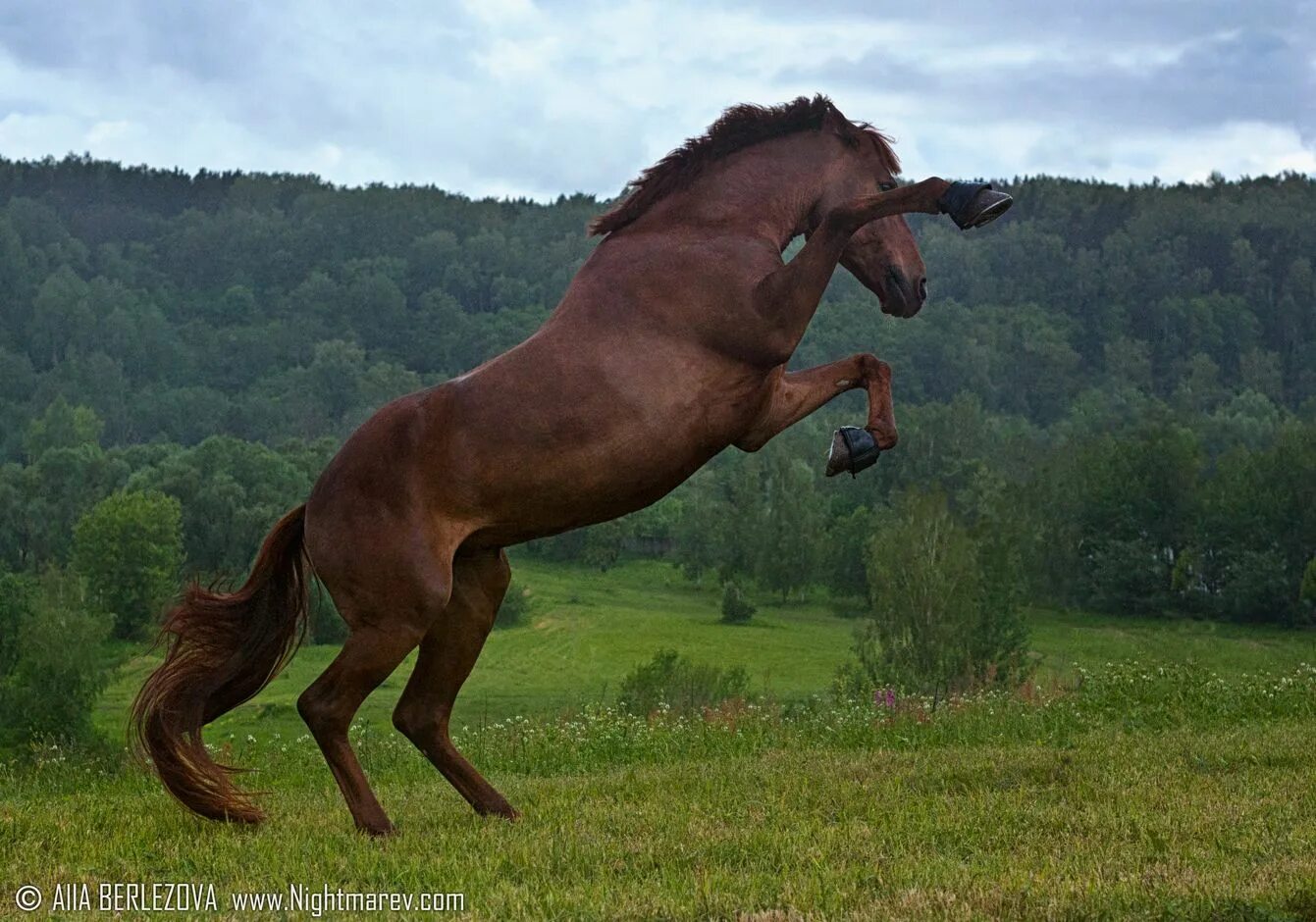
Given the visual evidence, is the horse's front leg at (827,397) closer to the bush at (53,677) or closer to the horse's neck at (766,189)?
the horse's neck at (766,189)

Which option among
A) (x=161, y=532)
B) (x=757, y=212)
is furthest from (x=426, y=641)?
(x=161, y=532)

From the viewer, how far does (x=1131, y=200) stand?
144 metres

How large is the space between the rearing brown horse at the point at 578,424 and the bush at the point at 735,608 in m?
67.4

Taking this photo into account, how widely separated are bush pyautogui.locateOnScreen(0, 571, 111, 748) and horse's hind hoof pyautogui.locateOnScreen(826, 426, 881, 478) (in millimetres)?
35098

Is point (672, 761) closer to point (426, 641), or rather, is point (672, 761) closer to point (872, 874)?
point (426, 641)

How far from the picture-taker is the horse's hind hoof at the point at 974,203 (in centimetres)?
627

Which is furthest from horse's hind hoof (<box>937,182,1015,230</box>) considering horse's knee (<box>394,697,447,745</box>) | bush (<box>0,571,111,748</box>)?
bush (<box>0,571,111,748</box>)

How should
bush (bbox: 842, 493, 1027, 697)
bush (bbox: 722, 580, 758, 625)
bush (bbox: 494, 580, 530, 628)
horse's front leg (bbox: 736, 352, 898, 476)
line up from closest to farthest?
1. horse's front leg (bbox: 736, 352, 898, 476)
2. bush (bbox: 842, 493, 1027, 697)
3. bush (bbox: 494, 580, 530, 628)
4. bush (bbox: 722, 580, 758, 625)

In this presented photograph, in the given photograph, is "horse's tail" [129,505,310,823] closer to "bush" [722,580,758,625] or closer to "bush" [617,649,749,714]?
"bush" [617,649,749,714]

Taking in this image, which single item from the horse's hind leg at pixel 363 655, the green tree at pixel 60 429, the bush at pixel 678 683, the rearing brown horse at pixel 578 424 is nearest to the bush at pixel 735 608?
the bush at pixel 678 683

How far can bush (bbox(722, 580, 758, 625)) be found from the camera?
74125 mm

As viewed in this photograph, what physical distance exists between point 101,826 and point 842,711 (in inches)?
268

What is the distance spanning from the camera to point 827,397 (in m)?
6.69

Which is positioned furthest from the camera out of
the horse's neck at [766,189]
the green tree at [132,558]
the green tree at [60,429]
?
the green tree at [60,429]
